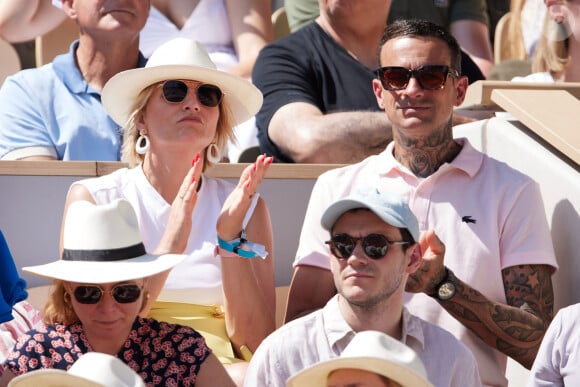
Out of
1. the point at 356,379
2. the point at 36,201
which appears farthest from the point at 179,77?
the point at 356,379

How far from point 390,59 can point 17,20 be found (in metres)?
2.59

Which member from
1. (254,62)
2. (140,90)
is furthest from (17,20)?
(140,90)

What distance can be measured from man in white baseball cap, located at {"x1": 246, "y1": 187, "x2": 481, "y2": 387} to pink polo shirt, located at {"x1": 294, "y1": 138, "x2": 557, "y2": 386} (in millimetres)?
545

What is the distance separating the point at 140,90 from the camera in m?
5.08

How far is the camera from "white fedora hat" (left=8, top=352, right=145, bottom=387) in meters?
3.31

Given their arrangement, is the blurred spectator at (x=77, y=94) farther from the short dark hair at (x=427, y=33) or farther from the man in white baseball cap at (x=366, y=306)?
the man in white baseball cap at (x=366, y=306)

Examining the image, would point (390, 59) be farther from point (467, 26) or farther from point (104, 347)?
point (467, 26)

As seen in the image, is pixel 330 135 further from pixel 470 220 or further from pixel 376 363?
pixel 376 363

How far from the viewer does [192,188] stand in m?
4.58

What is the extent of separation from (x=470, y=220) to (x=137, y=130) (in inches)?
51.3

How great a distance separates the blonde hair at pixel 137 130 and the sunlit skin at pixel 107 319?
1.15m

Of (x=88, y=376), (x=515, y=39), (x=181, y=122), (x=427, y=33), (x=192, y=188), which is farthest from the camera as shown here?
(x=515, y=39)

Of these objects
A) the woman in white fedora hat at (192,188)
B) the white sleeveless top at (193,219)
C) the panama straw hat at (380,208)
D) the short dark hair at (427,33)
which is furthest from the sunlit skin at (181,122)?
the panama straw hat at (380,208)

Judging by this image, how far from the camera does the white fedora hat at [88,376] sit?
3311 millimetres
